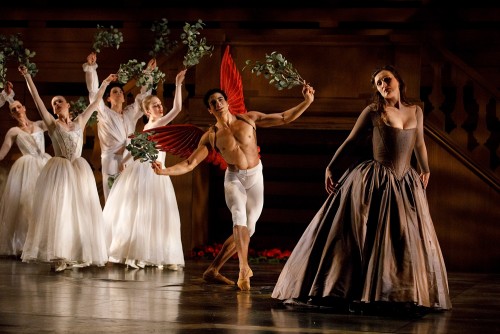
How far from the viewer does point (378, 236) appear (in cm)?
632

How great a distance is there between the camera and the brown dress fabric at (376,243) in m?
6.22

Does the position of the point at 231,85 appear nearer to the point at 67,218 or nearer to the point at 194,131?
the point at 194,131

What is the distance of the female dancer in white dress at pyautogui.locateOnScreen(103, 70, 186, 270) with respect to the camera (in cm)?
1015

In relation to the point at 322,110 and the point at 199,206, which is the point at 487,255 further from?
the point at 199,206

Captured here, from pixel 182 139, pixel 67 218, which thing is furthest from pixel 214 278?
pixel 67 218

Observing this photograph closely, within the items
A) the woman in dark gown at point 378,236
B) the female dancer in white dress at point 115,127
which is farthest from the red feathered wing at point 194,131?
the female dancer in white dress at point 115,127

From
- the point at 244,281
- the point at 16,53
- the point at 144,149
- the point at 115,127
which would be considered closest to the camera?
the point at 244,281

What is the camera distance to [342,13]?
1457 cm

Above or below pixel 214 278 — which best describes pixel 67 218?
above

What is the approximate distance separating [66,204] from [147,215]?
93cm

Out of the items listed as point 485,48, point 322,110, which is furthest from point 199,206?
point 485,48

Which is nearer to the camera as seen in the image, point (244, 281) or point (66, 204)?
point (244, 281)

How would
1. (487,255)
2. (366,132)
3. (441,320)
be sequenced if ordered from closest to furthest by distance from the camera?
1. (441,320)
2. (366,132)
3. (487,255)

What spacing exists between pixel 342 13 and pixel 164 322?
9624 mm
